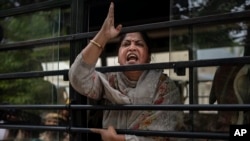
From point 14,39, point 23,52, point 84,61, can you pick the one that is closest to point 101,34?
point 84,61

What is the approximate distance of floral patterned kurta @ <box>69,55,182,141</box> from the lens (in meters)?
2.20

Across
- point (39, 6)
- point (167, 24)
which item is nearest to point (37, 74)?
point (39, 6)

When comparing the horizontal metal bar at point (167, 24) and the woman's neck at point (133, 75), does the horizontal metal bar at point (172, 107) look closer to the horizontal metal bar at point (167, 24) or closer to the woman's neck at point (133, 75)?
the woman's neck at point (133, 75)

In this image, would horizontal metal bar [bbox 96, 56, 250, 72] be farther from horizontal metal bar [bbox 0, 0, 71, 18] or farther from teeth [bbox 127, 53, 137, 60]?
horizontal metal bar [bbox 0, 0, 71, 18]

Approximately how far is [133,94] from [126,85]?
11 cm

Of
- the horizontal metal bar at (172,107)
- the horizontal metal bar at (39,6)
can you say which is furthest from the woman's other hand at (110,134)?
the horizontal metal bar at (39,6)

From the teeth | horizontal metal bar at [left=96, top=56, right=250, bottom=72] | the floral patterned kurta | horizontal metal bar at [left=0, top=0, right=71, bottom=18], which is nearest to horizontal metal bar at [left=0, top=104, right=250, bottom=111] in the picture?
the floral patterned kurta

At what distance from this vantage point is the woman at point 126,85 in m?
2.17

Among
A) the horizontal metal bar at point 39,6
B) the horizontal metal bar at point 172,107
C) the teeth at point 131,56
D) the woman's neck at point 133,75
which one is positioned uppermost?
the horizontal metal bar at point 39,6

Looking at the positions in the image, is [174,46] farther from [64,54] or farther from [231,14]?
[64,54]

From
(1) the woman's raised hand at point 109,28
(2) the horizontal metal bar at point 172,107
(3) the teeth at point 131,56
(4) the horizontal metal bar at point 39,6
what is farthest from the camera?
(4) the horizontal metal bar at point 39,6

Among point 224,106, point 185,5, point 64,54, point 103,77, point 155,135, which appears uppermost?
point 185,5

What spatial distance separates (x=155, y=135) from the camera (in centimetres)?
209

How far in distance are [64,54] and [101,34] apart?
744 millimetres
